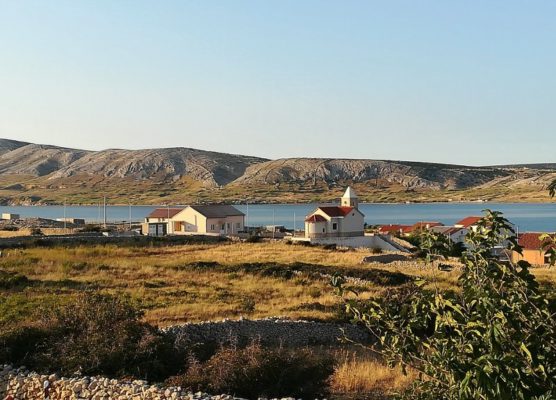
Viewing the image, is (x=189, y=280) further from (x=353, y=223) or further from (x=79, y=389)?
(x=353, y=223)

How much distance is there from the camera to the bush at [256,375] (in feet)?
37.3

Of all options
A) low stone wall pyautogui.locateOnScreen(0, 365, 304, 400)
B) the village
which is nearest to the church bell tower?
the village

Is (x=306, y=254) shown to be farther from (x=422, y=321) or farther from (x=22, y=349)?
(x=422, y=321)

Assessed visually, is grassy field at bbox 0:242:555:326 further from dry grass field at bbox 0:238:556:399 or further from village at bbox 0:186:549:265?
village at bbox 0:186:549:265

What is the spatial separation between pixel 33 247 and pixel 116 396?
40.0 m

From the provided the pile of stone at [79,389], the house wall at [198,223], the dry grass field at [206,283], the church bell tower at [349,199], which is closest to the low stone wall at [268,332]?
the dry grass field at [206,283]

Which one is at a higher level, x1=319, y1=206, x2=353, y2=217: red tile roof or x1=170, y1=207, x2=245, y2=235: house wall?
x1=319, y1=206, x2=353, y2=217: red tile roof

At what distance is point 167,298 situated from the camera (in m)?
25.9

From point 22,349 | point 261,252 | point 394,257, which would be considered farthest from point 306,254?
point 22,349

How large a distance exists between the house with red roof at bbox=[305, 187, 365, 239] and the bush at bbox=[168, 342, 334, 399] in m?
55.8

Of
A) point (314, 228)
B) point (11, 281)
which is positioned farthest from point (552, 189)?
point (314, 228)

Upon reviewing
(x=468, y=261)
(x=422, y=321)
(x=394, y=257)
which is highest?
(x=468, y=261)

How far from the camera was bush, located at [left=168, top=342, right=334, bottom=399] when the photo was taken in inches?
447

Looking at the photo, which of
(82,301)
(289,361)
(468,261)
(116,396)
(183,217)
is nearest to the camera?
(468,261)
